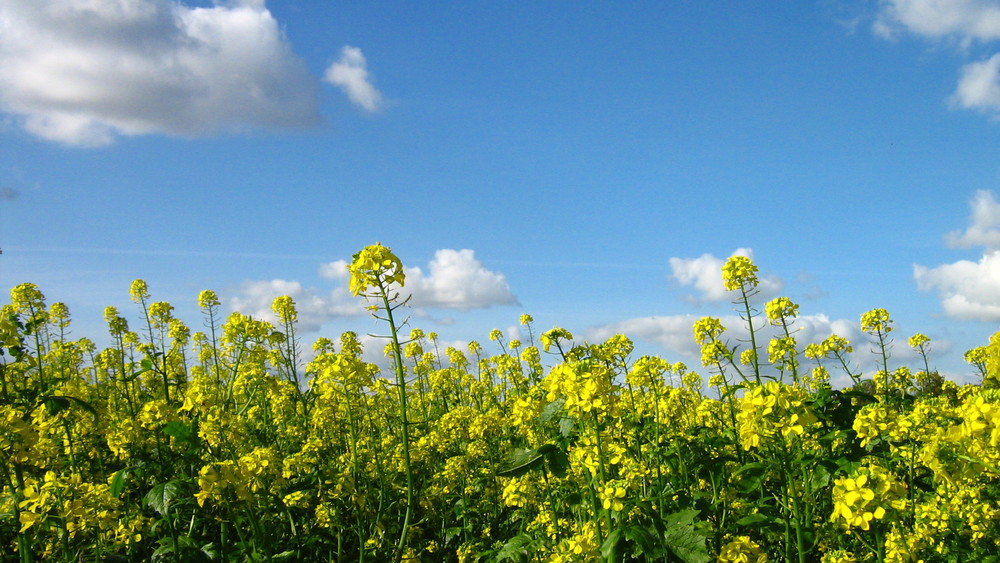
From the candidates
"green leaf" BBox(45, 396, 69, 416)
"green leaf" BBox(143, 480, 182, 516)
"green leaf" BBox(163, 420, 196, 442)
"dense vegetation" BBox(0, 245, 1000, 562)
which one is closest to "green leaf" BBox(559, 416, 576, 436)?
"dense vegetation" BBox(0, 245, 1000, 562)

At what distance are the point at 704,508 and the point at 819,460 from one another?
2.45 feet

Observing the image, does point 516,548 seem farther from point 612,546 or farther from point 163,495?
point 163,495

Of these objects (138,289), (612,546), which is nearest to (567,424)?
(612,546)

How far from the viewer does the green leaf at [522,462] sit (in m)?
3.37

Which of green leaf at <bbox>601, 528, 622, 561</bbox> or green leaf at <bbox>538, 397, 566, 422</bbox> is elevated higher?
green leaf at <bbox>538, 397, 566, 422</bbox>

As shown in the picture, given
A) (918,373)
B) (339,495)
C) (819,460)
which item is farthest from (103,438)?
(918,373)

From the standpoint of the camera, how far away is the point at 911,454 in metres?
4.24

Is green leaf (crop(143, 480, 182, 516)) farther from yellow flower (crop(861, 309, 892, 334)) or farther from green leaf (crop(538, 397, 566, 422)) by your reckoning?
yellow flower (crop(861, 309, 892, 334))

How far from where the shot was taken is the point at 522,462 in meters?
3.42

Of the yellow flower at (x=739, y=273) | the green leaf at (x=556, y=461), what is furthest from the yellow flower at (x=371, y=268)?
the yellow flower at (x=739, y=273)

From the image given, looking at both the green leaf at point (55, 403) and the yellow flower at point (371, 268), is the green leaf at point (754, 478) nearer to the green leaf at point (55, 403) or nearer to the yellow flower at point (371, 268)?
the yellow flower at point (371, 268)

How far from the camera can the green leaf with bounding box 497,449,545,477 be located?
337 centimetres

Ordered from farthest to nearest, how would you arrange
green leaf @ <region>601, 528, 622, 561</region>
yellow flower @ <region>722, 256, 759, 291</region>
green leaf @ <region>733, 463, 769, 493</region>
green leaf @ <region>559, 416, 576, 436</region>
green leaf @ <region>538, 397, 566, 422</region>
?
Result: yellow flower @ <region>722, 256, 759, 291</region>, green leaf @ <region>733, 463, 769, 493</region>, green leaf @ <region>559, 416, 576, 436</region>, green leaf @ <region>538, 397, 566, 422</region>, green leaf @ <region>601, 528, 622, 561</region>

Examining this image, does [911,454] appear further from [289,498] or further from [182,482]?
[182,482]
